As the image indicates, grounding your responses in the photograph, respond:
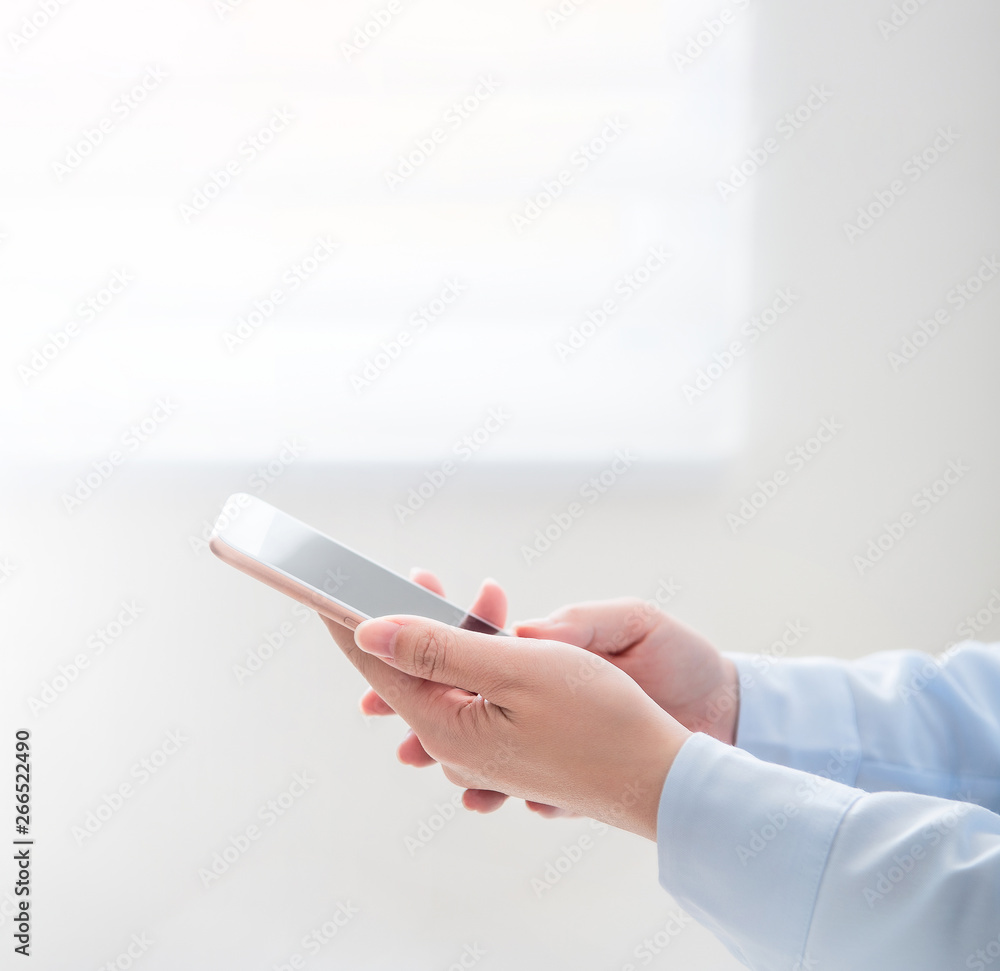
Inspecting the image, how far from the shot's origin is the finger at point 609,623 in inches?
25.2

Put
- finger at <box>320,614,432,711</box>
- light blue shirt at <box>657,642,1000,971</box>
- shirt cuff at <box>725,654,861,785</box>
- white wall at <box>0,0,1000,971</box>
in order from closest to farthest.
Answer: light blue shirt at <box>657,642,1000,971</box>
finger at <box>320,614,432,711</box>
shirt cuff at <box>725,654,861,785</box>
white wall at <box>0,0,1000,971</box>

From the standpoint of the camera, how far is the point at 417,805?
92cm

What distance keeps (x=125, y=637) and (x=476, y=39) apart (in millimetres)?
716

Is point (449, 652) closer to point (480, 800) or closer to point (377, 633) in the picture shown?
point (377, 633)

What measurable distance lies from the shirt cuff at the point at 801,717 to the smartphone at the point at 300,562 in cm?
29

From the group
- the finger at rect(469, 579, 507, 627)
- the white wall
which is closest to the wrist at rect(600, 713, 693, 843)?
the finger at rect(469, 579, 507, 627)

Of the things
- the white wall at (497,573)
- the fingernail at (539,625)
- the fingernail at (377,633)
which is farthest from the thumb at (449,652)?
the white wall at (497,573)

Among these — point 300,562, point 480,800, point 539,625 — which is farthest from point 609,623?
point 300,562

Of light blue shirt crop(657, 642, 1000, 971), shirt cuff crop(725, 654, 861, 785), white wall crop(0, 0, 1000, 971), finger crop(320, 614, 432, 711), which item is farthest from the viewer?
Answer: white wall crop(0, 0, 1000, 971)

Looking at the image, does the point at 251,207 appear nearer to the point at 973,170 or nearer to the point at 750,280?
the point at 750,280

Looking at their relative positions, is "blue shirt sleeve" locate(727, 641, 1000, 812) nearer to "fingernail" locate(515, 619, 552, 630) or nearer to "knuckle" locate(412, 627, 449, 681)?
"fingernail" locate(515, 619, 552, 630)

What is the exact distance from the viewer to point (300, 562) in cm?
48

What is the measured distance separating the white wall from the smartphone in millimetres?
393

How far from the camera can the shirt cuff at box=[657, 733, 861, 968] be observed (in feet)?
1.29
